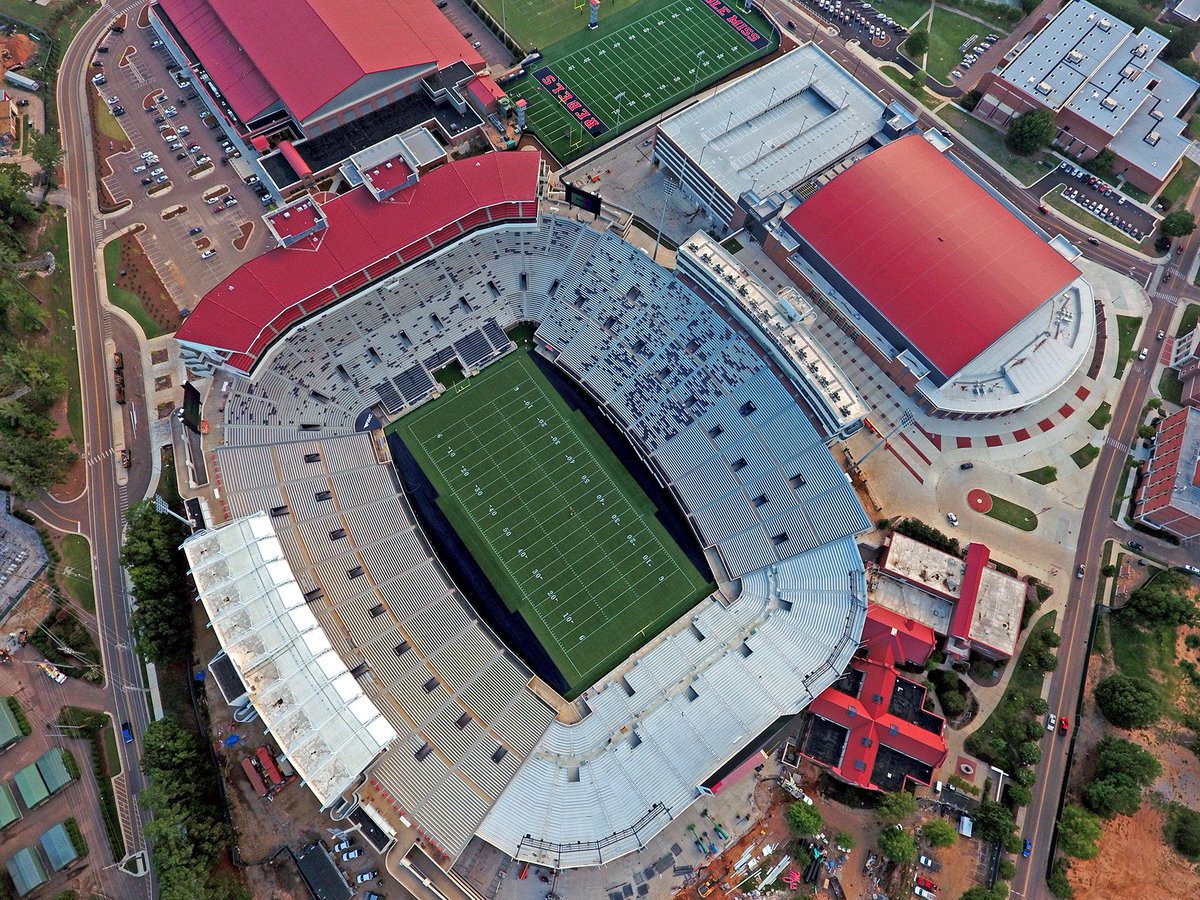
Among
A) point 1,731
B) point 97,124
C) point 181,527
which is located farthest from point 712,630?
point 97,124

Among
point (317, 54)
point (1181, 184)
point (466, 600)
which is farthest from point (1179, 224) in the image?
point (317, 54)

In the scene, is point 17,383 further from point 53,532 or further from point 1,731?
point 1,731

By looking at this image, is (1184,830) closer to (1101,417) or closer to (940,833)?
(940,833)

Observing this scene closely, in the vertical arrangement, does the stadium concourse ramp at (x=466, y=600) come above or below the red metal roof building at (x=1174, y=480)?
above

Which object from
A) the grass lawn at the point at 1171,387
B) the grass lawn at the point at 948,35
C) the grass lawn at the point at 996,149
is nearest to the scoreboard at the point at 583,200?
the grass lawn at the point at 996,149

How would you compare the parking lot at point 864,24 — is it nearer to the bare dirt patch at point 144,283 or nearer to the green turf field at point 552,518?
the green turf field at point 552,518

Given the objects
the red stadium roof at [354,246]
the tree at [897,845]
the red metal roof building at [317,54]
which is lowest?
the tree at [897,845]

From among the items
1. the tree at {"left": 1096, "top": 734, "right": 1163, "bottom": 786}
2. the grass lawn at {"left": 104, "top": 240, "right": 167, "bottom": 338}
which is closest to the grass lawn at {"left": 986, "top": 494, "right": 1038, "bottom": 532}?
the tree at {"left": 1096, "top": 734, "right": 1163, "bottom": 786}
